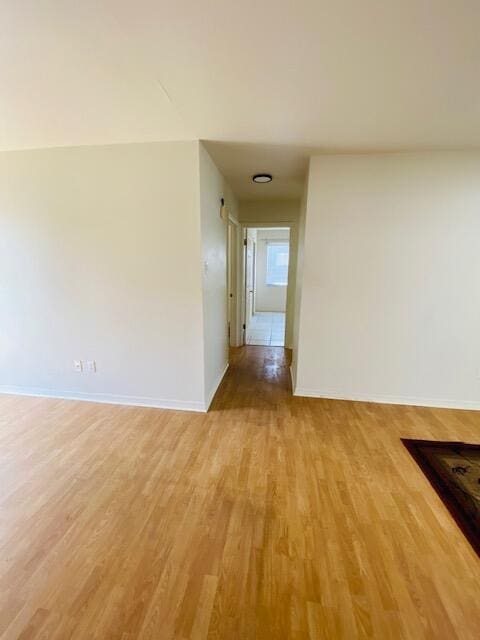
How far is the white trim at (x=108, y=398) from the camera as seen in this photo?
2.67 meters

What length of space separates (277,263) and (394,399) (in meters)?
5.42

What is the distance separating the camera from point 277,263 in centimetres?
766

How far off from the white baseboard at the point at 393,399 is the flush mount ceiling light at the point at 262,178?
7.86 ft

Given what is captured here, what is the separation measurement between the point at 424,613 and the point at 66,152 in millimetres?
3705

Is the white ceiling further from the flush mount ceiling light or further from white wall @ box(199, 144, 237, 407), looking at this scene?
the flush mount ceiling light

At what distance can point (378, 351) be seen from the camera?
2795 mm

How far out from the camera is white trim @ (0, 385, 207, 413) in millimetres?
2666

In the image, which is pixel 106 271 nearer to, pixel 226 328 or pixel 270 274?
pixel 226 328

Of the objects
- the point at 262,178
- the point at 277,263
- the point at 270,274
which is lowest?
the point at 270,274

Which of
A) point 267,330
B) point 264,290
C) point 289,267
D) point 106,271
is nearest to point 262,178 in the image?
point 289,267

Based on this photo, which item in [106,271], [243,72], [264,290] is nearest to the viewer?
[243,72]

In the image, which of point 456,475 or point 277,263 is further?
point 277,263

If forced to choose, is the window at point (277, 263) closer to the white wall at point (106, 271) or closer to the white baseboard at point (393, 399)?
the white baseboard at point (393, 399)

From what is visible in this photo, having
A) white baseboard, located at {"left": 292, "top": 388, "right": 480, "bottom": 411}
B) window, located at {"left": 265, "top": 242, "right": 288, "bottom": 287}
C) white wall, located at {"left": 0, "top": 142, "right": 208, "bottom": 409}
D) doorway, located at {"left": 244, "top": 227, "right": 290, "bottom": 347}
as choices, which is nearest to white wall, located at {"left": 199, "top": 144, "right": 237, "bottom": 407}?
white wall, located at {"left": 0, "top": 142, "right": 208, "bottom": 409}
